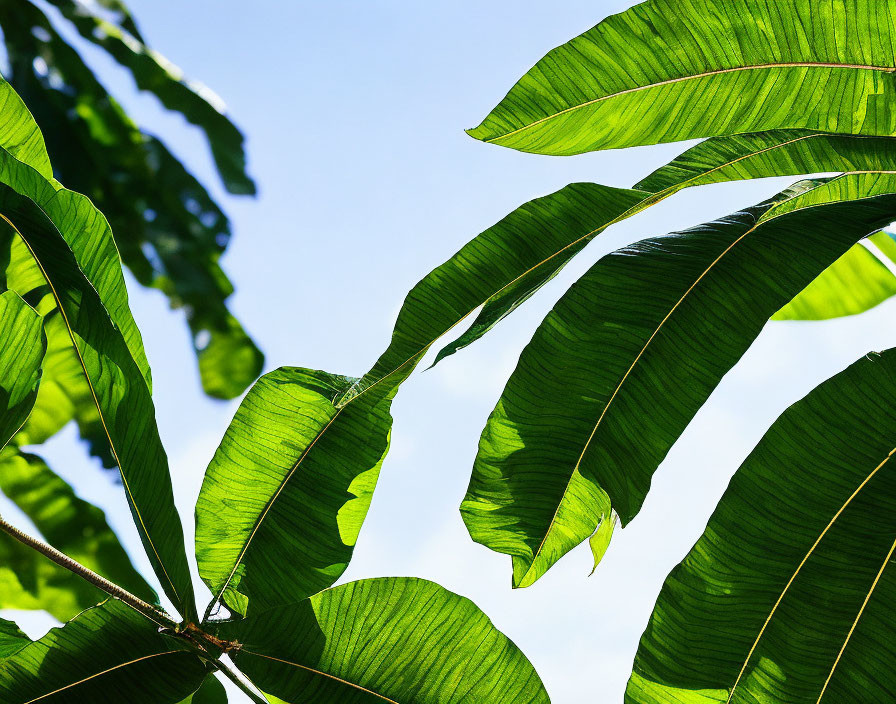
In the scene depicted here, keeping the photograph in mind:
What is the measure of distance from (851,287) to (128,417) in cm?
127

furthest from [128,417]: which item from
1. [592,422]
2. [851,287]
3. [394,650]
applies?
[851,287]

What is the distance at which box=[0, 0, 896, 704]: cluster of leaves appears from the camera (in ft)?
2.44

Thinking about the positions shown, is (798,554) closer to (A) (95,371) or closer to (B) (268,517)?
(B) (268,517)

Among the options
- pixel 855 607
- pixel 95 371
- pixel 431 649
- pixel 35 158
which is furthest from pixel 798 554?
pixel 35 158

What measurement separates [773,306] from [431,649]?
55cm

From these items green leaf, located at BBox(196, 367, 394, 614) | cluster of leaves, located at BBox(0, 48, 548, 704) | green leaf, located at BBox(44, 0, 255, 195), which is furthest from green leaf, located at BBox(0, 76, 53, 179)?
green leaf, located at BBox(44, 0, 255, 195)

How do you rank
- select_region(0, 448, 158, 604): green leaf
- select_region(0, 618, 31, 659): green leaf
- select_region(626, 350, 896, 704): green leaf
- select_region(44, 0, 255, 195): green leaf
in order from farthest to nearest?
1. select_region(44, 0, 255, 195): green leaf
2. select_region(0, 448, 158, 604): green leaf
3. select_region(0, 618, 31, 659): green leaf
4. select_region(626, 350, 896, 704): green leaf

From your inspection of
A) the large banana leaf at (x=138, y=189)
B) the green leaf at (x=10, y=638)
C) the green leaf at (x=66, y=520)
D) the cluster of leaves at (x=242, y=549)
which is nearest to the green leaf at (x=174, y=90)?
the large banana leaf at (x=138, y=189)

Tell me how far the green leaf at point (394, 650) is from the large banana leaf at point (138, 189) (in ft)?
4.41

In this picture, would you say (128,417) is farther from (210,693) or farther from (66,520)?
(66,520)

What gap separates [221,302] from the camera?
7.12 ft

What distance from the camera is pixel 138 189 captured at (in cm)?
223

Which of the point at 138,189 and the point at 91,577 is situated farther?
the point at 138,189

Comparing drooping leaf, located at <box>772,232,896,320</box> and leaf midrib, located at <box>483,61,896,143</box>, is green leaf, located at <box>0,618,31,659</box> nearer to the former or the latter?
leaf midrib, located at <box>483,61,896,143</box>
